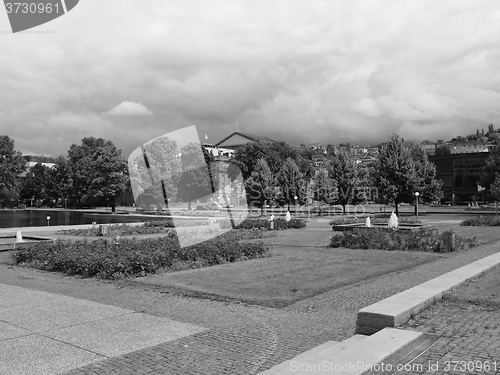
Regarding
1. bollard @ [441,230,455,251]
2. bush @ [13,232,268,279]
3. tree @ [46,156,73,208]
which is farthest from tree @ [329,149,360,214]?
tree @ [46,156,73,208]

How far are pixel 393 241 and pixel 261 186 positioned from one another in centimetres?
4138

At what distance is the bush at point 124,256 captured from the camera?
1238 centimetres

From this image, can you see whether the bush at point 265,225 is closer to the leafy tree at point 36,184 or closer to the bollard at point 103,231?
the bollard at point 103,231

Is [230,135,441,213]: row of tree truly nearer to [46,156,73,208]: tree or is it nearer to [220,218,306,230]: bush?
[220,218,306,230]: bush

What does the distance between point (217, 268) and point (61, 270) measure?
472cm

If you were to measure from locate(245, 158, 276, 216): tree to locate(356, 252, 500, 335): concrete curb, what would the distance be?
4863cm

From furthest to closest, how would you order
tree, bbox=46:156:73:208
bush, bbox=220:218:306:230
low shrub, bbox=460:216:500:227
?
tree, bbox=46:156:73:208, low shrub, bbox=460:216:500:227, bush, bbox=220:218:306:230

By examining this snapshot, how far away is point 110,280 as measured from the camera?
11758 millimetres

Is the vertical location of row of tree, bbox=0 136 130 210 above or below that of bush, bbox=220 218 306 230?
above

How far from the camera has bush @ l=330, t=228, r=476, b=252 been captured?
17.6 metres

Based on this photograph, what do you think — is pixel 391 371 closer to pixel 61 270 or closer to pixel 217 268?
pixel 217 268

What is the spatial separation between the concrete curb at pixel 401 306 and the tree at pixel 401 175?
44.2 m

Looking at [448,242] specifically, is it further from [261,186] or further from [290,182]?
[290,182]

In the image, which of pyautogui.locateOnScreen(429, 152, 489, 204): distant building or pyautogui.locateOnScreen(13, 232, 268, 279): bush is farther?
pyautogui.locateOnScreen(429, 152, 489, 204): distant building
